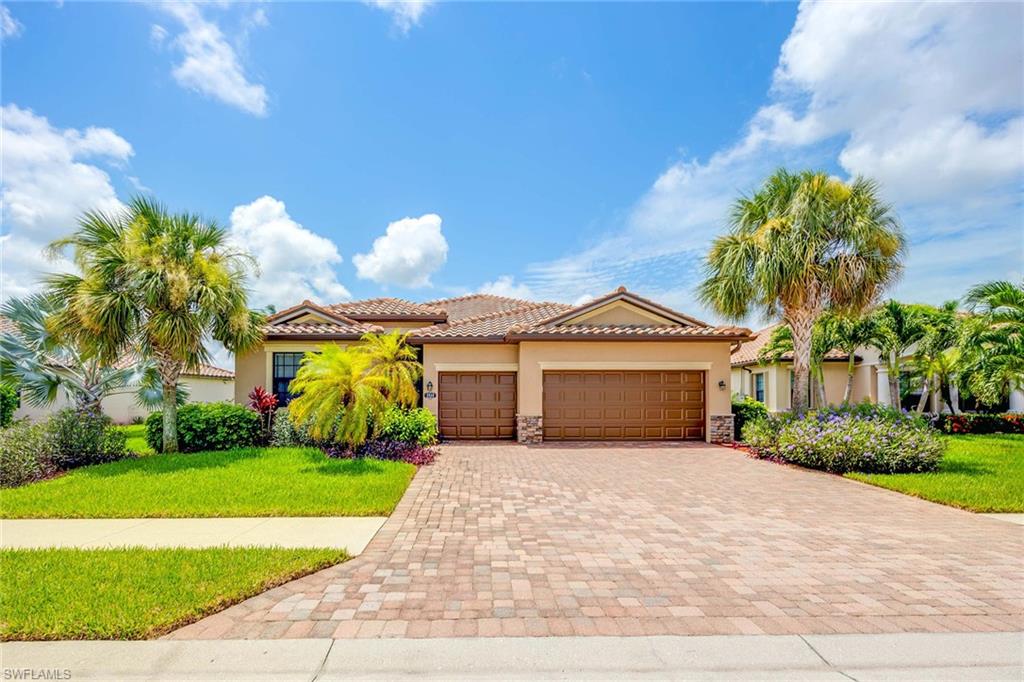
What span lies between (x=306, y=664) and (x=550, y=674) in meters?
1.75

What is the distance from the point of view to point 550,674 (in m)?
3.26

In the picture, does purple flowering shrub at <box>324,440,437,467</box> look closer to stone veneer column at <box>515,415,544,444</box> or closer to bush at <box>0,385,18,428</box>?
stone veneer column at <box>515,415,544,444</box>

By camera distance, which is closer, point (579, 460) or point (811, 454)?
point (811, 454)

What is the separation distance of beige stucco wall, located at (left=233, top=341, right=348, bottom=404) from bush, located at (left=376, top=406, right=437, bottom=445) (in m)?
3.83

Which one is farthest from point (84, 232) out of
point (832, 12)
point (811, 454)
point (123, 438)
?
point (811, 454)

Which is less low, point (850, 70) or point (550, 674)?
point (850, 70)

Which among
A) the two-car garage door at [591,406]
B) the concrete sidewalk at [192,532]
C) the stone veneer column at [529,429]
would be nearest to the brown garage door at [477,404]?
the two-car garage door at [591,406]

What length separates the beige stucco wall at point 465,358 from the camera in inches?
614

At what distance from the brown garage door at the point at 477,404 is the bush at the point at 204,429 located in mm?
5853

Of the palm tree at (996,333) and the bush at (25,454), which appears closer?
the bush at (25,454)

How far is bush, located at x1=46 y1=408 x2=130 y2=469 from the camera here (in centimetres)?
1082

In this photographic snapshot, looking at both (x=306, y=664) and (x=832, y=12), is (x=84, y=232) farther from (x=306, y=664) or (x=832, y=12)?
(x=832, y=12)

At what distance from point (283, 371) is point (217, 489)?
25.1ft

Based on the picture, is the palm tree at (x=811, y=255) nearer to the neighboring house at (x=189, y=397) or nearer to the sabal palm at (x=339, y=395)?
the sabal palm at (x=339, y=395)
